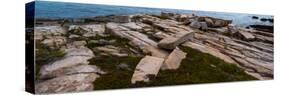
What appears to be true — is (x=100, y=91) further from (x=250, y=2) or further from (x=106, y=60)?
(x=250, y=2)

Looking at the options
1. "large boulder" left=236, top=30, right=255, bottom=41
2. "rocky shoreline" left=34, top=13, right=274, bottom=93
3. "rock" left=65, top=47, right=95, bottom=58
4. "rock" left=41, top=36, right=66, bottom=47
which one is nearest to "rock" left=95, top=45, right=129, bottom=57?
"rocky shoreline" left=34, top=13, right=274, bottom=93

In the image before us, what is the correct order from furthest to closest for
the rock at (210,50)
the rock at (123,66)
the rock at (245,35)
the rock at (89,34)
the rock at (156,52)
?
the rock at (245,35), the rock at (210,50), the rock at (156,52), the rock at (123,66), the rock at (89,34)

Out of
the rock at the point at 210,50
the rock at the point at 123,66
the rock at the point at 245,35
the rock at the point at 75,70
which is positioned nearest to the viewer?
the rock at the point at 75,70

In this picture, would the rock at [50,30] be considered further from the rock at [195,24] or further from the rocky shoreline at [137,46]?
the rock at [195,24]

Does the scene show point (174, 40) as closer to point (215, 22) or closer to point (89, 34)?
point (215, 22)

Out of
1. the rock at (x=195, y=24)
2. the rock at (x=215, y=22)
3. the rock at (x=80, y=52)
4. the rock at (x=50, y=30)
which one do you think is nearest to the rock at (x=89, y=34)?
the rock at (x=80, y=52)

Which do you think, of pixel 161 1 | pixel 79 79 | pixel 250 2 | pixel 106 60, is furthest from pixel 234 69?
pixel 79 79

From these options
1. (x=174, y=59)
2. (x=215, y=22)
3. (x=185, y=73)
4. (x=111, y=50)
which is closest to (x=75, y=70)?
(x=111, y=50)
